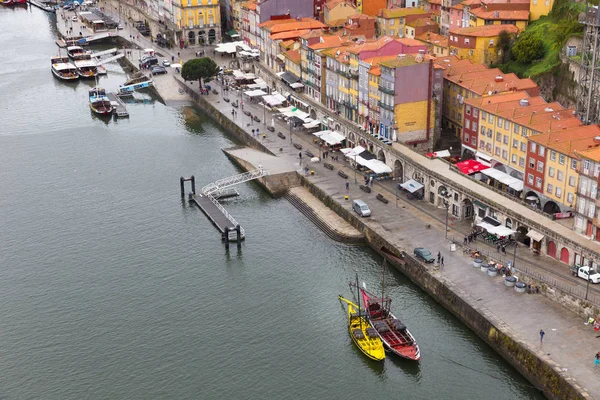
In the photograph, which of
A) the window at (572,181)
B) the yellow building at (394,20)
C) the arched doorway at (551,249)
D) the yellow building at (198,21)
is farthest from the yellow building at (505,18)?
the yellow building at (198,21)

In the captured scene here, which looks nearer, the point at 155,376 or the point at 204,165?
the point at 155,376

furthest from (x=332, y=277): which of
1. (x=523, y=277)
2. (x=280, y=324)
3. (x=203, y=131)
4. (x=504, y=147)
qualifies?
(x=203, y=131)

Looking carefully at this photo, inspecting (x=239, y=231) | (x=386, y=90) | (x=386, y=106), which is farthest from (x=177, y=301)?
(x=386, y=90)

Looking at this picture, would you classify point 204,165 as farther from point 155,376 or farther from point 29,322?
point 155,376

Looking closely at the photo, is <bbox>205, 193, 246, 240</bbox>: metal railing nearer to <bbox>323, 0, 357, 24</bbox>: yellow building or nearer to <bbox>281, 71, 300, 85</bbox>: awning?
<bbox>281, 71, 300, 85</bbox>: awning

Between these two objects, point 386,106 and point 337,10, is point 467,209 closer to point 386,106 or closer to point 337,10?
point 386,106
